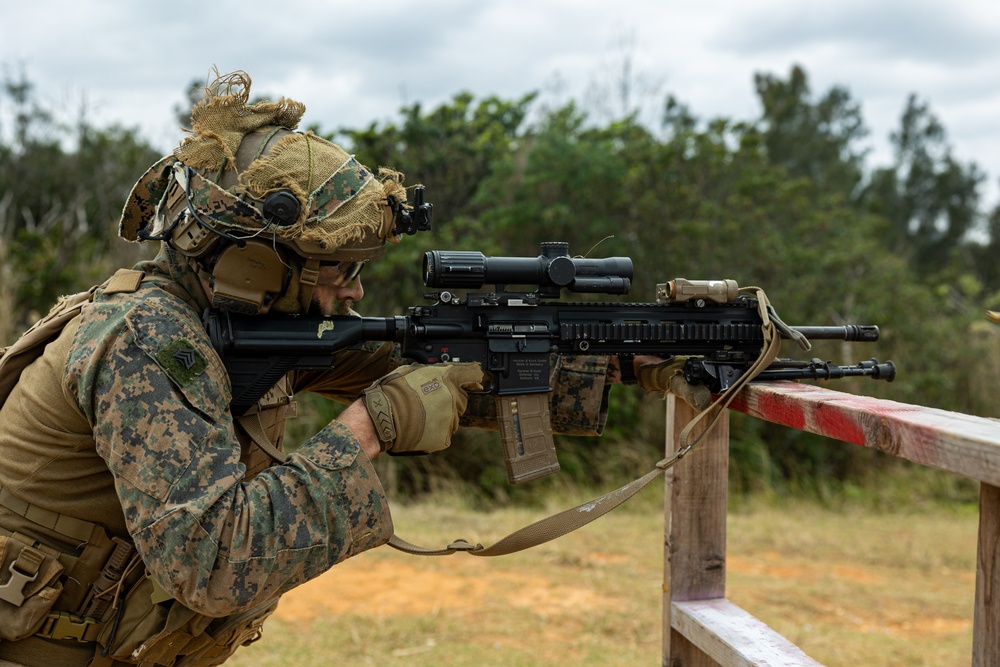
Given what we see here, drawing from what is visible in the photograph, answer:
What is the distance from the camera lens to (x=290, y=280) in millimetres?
2814

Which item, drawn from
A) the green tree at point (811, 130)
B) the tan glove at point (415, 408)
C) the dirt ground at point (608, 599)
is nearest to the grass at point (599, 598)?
the dirt ground at point (608, 599)

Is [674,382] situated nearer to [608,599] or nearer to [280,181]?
[280,181]

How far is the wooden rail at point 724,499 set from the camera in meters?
1.77

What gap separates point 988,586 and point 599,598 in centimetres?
399

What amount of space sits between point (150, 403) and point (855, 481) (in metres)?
9.37

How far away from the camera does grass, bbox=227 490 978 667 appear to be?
15.8ft

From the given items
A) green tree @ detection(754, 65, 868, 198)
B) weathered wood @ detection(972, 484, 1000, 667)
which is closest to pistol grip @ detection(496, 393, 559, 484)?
weathered wood @ detection(972, 484, 1000, 667)

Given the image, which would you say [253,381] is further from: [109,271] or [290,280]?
[109,271]

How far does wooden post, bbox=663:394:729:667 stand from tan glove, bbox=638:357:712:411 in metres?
0.08

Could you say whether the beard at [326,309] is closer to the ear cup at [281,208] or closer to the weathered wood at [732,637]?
the ear cup at [281,208]

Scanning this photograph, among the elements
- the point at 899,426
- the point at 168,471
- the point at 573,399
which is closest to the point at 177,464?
the point at 168,471

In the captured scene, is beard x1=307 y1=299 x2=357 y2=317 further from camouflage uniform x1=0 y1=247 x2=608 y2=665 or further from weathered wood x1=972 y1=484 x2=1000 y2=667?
weathered wood x1=972 y1=484 x2=1000 y2=667

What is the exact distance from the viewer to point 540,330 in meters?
3.11

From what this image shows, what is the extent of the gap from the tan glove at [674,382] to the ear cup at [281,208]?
4.49 ft
